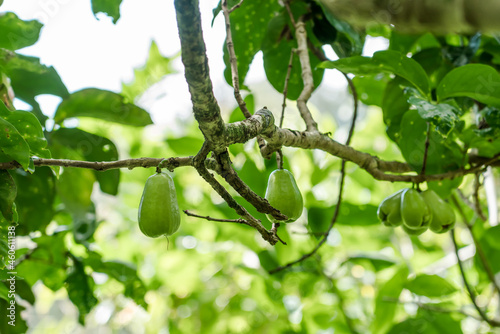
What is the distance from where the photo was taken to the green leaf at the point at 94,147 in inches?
35.8

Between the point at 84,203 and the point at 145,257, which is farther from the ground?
the point at 84,203

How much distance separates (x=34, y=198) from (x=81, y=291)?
10.4 inches

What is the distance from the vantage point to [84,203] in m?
0.96

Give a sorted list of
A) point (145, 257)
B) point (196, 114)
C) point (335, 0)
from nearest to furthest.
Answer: point (335, 0), point (196, 114), point (145, 257)

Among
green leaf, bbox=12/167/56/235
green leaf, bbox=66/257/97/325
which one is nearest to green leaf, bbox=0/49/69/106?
green leaf, bbox=12/167/56/235

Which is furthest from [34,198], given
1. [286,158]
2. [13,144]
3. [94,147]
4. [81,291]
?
[286,158]

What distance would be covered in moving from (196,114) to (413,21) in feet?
0.82

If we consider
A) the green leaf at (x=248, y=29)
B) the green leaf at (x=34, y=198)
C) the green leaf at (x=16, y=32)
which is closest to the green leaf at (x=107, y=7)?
the green leaf at (x=16, y=32)

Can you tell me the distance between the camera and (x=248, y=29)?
1.00 meters

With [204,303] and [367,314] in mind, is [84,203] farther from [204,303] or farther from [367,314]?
[367,314]

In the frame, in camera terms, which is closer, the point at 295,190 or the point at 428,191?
the point at 295,190

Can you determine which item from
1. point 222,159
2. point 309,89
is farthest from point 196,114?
point 309,89

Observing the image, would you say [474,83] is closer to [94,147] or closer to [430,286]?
[430,286]

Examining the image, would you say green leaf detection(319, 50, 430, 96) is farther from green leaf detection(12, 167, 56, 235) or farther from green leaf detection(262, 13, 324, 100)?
green leaf detection(12, 167, 56, 235)
